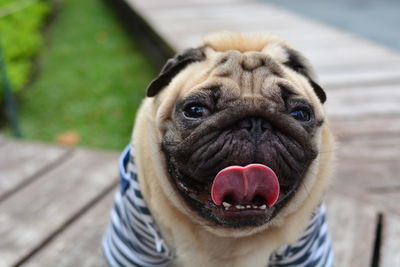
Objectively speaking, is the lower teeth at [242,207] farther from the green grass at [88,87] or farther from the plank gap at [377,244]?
the green grass at [88,87]

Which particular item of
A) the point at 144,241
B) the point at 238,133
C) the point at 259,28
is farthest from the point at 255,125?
the point at 259,28

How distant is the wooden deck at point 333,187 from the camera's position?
5.61ft

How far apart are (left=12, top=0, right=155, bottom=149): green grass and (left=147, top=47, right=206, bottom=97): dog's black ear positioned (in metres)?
1.90

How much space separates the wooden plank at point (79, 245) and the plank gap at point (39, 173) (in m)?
0.39

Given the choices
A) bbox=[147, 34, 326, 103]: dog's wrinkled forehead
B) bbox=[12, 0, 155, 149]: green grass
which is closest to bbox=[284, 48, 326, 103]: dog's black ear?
bbox=[147, 34, 326, 103]: dog's wrinkled forehead

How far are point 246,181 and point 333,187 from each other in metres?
1.10

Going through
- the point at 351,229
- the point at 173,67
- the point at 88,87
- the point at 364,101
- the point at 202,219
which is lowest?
the point at 88,87

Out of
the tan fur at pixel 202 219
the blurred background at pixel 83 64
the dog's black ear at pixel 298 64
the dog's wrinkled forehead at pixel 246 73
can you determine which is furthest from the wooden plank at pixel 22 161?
the dog's black ear at pixel 298 64

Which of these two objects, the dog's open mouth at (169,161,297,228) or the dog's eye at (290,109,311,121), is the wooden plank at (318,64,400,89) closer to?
the dog's eye at (290,109,311,121)

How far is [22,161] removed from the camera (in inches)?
91.4

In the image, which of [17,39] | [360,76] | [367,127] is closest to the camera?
[367,127]

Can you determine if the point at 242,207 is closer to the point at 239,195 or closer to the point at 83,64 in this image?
the point at 239,195

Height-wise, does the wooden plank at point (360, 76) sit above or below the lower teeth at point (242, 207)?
below

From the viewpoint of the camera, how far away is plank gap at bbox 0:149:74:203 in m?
2.06
